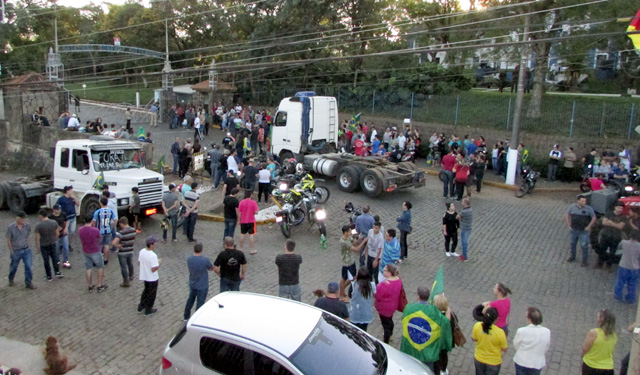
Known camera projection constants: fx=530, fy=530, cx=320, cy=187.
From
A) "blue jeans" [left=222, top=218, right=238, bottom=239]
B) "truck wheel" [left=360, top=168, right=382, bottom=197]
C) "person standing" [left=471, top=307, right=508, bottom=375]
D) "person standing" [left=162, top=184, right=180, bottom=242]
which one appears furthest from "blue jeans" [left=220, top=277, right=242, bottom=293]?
"truck wheel" [left=360, top=168, right=382, bottom=197]

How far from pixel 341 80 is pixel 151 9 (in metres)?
28.9

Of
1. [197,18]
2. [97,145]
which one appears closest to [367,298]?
[97,145]

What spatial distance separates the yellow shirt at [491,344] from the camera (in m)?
6.20

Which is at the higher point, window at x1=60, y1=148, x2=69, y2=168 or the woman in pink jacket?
window at x1=60, y1=148, x2=69, y2=168

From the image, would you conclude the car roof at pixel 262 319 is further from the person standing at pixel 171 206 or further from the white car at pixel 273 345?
the person standing at pixel 171 206

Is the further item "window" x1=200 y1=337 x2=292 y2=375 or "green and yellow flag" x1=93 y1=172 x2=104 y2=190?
"green and yellow flag" x1=93 y1=172 x2=104 y2=190

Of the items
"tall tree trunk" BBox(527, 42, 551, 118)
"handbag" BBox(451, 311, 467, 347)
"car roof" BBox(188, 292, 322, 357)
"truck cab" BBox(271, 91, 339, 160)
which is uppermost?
"tall tree trunk" BBox(527, 42, 551, 118)

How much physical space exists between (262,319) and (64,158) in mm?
11631

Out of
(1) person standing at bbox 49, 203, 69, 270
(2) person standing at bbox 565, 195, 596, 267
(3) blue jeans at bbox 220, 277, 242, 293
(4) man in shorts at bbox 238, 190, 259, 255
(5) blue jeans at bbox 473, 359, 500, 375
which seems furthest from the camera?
(4) man in shorts at bbox 238, 190, 259, 255

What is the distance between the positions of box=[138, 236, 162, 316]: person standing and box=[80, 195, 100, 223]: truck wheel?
603 centimetres

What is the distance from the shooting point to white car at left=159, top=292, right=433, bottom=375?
5.39m

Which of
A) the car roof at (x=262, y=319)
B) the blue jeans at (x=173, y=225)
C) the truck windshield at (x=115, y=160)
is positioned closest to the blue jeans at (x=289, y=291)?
the car roof at (x=262, y=319)

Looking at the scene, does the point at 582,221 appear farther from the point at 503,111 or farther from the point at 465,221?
the point at 503,111

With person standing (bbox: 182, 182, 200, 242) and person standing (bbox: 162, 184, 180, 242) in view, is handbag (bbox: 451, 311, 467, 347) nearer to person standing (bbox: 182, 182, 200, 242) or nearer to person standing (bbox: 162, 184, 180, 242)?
person standing (bbox: 182, 182, 200, 242)
